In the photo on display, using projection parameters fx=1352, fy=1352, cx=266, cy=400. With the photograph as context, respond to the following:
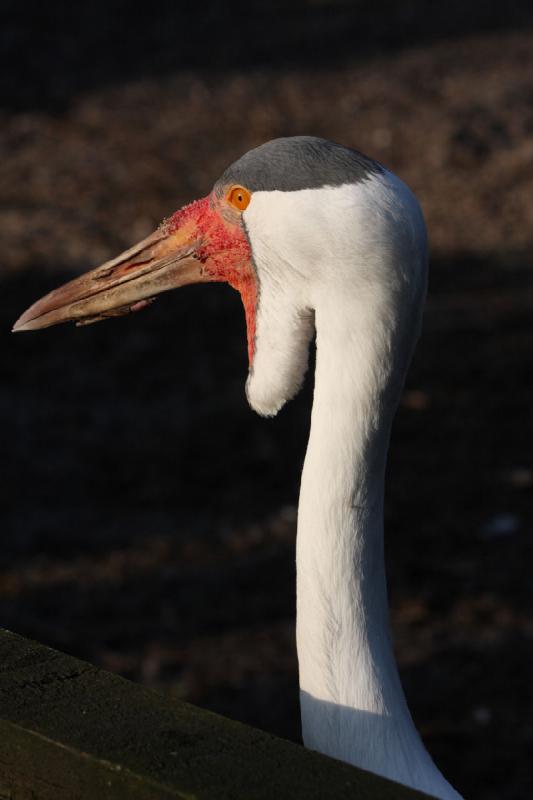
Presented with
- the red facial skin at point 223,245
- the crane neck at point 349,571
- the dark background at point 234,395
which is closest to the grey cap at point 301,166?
the red facial skin at point 223,245

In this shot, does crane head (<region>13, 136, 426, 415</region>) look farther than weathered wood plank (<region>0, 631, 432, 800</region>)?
Yes

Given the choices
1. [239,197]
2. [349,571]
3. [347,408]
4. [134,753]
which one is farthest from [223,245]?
[134,753]

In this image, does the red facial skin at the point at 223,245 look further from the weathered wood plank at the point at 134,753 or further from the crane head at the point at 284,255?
the weathered wood plank at the point at 134,753

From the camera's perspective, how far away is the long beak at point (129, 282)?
9.75 ft

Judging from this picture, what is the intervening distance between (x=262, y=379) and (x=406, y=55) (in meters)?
9.69

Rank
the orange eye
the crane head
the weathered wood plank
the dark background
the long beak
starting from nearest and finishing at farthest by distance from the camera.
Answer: the weathered wood plank
the crane head
the orange eye
the long beak
the dark background

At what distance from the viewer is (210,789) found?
1.80 m

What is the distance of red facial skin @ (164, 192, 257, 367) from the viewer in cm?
281

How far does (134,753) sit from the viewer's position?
189 cm

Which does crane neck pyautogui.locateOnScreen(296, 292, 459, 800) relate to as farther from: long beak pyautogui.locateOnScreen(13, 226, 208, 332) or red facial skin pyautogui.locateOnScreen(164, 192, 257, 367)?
long beak pyautogui.locateOnScreen(13, 226, 208, 332)

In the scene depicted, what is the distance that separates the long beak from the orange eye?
0.59ft

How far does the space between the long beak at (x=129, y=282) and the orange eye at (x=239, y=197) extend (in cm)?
18

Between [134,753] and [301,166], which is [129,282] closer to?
[301,166]

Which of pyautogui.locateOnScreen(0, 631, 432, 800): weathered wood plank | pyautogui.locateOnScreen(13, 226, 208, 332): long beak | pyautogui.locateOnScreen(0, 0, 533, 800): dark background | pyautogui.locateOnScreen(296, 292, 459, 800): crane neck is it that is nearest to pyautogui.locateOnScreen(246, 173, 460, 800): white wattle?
pyautogui.locateOnScreen(296, 292, 459, 800): crane neck
